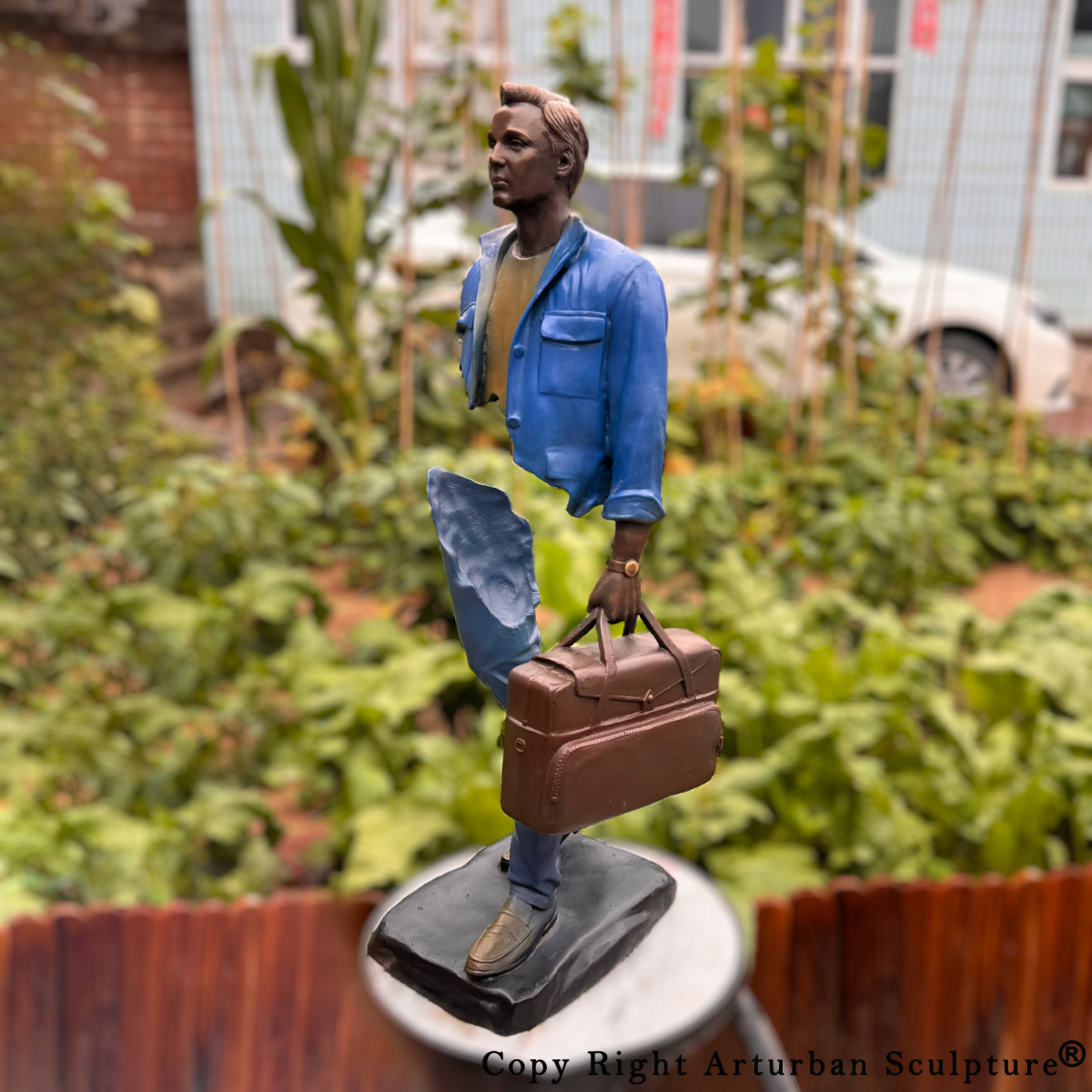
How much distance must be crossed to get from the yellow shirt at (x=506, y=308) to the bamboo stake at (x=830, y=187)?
446 centimetres

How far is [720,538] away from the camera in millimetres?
4355

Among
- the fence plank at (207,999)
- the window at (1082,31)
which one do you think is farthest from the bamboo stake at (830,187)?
the window at (1082,31)

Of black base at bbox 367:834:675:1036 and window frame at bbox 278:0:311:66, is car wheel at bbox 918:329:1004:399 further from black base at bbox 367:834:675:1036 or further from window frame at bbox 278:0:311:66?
black base at bbox 367:834:675:1036

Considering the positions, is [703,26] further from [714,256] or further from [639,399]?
[639,399]

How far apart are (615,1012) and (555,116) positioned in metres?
0.89

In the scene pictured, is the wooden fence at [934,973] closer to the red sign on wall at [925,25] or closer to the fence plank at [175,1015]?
the fence plank at [175,1015]

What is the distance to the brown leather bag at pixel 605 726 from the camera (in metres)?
0.86

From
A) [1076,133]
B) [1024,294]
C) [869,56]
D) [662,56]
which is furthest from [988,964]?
[1076,133]

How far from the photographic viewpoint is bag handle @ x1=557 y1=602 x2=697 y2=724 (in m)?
0.88

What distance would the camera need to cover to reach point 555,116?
863 mm

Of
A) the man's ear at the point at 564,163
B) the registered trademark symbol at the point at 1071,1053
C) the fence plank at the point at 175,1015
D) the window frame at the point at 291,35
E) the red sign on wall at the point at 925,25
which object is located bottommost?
the registered trademark symbol at the point at 1071,1053

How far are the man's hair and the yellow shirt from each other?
0.09 metres

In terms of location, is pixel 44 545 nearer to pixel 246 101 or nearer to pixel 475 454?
pixel 475 454

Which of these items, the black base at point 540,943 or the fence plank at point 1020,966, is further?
the fence plank at point 1020,966
